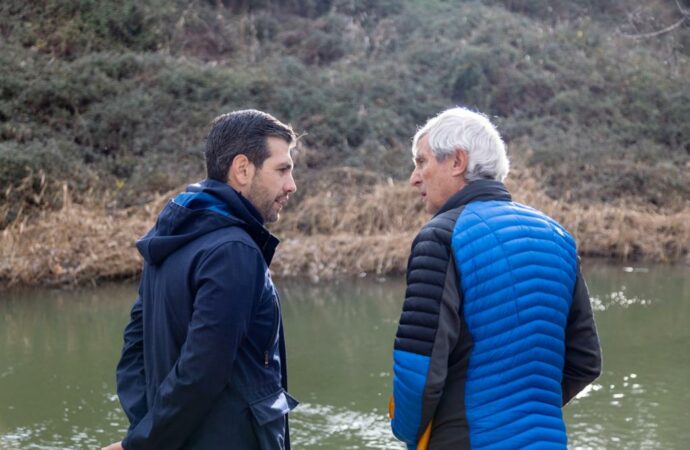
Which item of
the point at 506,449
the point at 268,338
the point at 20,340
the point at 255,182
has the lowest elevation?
the point at 20,340

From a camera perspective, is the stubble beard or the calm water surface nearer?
the stubble beard

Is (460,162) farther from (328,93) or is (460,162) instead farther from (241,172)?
(328,93)

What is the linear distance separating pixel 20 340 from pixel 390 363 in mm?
3309

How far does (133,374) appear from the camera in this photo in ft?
9.77

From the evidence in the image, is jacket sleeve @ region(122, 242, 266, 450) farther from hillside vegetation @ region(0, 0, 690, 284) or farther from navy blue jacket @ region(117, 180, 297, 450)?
hillside vegetation @ region(0, 0, 690, 284)

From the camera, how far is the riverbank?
11.6 meters

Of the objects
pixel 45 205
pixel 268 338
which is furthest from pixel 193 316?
pixel 45 205

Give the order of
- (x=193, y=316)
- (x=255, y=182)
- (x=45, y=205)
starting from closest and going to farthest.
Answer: (x=193, y=316) < (x=255, y=182) < (x=45, y=205)

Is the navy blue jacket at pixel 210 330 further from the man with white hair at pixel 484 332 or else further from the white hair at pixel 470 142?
the white hair at pixel 470 142

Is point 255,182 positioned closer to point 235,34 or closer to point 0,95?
point 0,95

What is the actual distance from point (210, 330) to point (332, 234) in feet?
35.5

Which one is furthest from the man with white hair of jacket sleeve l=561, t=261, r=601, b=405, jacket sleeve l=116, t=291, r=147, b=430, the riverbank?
the riverbank

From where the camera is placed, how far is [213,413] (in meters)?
2.67

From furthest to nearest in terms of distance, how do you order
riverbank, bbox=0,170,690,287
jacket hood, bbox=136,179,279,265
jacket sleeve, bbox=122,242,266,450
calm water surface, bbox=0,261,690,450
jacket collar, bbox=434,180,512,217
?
riverbank, bbox=0,170,690,287 < calm water surface, bbox=0,261,690,450 < jacket collar, bbox=434,180,512,217 < jacket hood, bbox=136,179,279,265 < jacket sleeve, bbox=122,242,266,450
